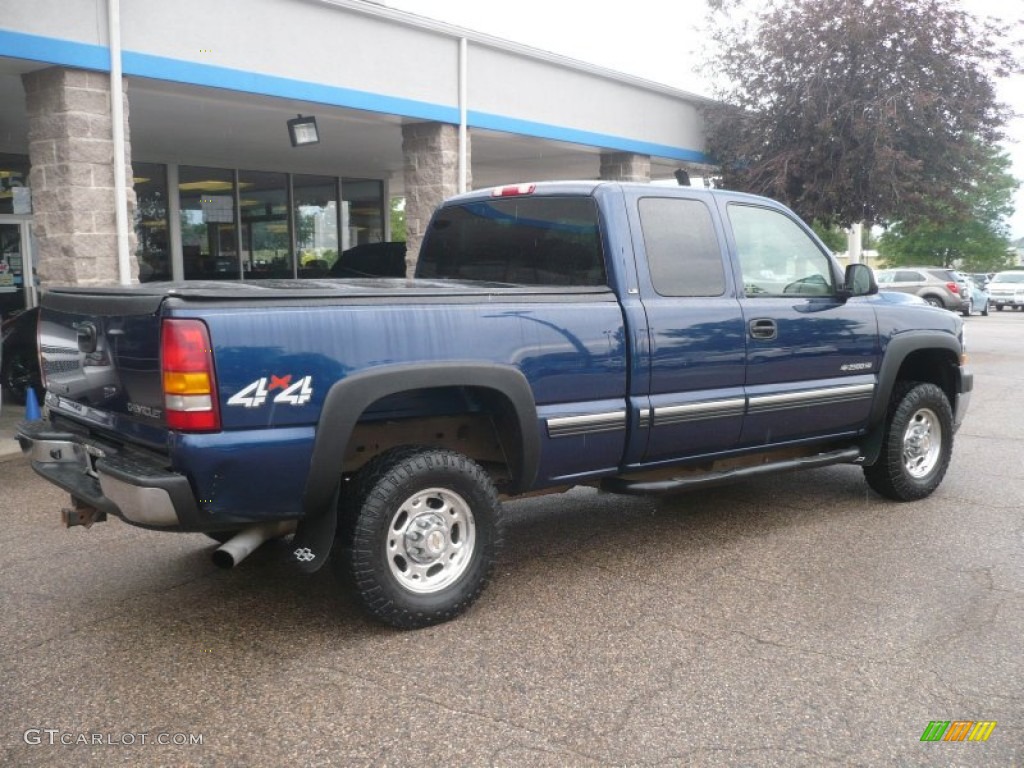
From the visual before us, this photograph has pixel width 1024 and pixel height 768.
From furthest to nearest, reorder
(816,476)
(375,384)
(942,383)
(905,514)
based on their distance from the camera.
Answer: (816,476) < (942,383) < (905,514) < (375,384)

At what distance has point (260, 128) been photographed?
13117 mm

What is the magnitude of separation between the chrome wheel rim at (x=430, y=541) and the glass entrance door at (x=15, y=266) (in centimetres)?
1191

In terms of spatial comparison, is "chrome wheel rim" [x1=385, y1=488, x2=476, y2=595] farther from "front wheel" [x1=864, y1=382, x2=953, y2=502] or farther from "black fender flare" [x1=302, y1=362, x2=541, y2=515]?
"front wheel" [x1=864, y1=382, x2=953, y2=502]

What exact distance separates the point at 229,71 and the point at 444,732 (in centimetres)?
784

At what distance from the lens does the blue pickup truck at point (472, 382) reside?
3.64 meters

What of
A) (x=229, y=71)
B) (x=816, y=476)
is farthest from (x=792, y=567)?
(x=229, y=71)

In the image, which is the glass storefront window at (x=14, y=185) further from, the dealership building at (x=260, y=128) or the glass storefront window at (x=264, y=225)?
the glass storefront window at (x=264, y=225)

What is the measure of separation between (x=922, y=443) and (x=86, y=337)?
16.8 ft

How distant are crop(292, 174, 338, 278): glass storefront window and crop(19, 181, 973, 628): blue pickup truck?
14.6 meters

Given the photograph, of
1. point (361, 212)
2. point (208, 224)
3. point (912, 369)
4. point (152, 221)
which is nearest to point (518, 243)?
point (912, 369)

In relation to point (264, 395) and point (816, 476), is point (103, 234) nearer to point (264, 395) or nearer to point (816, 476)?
point (264, 395)

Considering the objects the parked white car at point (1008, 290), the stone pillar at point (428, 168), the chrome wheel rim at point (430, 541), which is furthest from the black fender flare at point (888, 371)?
the parked white car at point (1008, 290)

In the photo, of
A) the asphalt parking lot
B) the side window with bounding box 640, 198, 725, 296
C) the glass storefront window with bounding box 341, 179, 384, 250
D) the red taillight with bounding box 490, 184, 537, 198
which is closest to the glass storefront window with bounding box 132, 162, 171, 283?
the glass storefront window with bounding box 341, 179, 384, 250

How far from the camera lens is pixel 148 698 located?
3492 mm
